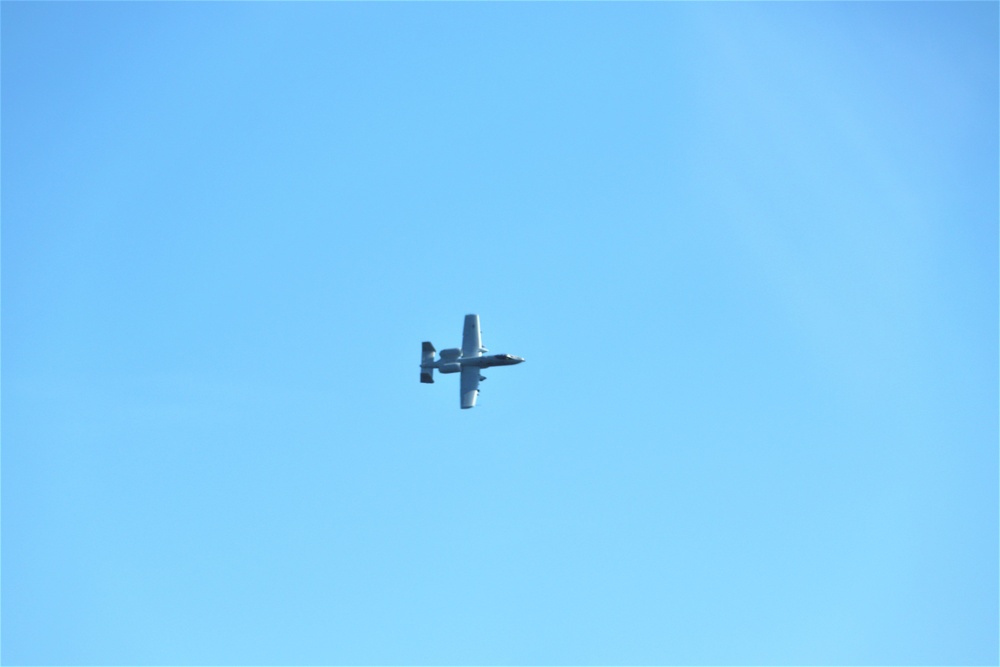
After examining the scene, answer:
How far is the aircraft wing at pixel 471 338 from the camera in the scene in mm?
195150

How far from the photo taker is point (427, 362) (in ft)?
649

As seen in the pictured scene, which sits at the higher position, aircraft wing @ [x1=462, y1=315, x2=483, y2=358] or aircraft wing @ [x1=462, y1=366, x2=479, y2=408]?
aircraft wing @ [x1=462, y1=315, x2=483, y2=358]

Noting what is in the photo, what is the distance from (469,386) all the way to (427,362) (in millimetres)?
7530

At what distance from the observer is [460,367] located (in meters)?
195

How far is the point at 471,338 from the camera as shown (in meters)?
196

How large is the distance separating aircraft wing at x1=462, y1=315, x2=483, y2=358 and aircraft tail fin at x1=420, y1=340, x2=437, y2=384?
4867 millimetres

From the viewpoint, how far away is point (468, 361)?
194 metres

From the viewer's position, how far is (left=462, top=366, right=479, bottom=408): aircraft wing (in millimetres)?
192625

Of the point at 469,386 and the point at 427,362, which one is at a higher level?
the point at 427,362

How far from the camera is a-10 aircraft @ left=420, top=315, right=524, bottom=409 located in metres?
194

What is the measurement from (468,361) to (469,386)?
325 cm

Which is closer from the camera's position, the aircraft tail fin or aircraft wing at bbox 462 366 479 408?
aircraft wing at bbox 462 366 479 408

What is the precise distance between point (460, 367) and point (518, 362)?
756 centimetres

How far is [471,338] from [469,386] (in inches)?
261
